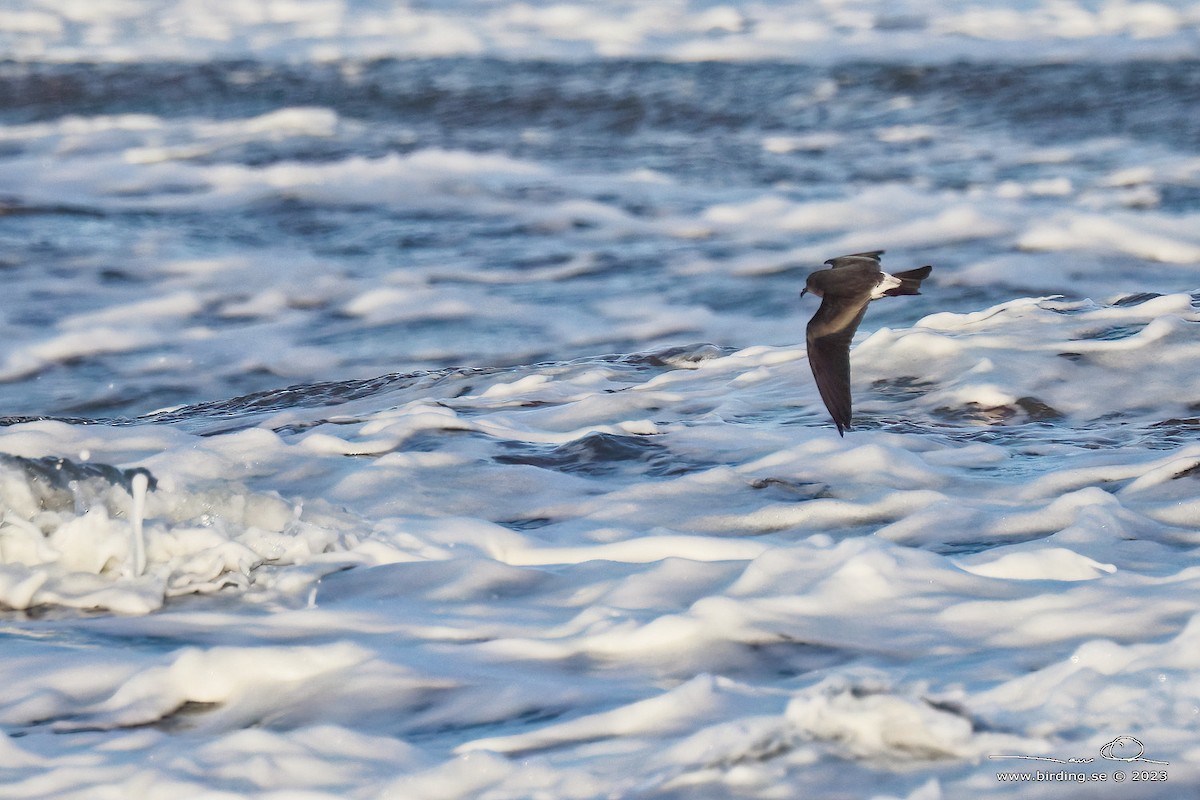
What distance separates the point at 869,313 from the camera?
7082 mm

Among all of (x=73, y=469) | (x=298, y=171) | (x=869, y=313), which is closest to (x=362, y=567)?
(x=73, y=469)

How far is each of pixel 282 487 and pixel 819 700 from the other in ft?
6.75

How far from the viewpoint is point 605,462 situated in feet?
14.1

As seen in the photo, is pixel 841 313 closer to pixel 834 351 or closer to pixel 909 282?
pixel 834 351

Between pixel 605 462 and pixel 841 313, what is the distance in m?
0.84

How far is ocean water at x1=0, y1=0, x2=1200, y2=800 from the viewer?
2.41 meters

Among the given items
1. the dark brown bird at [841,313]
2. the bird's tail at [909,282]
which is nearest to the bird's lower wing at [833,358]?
the dark brown bird at [841,313]

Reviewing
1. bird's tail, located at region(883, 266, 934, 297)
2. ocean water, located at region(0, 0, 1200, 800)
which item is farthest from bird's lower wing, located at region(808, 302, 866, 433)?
ocean water, located at region(0, 0, 1200, 800)

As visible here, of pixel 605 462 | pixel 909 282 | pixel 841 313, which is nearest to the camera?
pixel 841 313

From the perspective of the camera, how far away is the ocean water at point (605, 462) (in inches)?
95.0

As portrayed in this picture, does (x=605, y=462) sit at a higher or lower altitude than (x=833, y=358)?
lower

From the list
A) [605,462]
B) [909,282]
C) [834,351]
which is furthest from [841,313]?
[605,462]

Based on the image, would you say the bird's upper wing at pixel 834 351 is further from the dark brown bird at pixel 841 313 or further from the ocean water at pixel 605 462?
the ocean water at pixel 605 462

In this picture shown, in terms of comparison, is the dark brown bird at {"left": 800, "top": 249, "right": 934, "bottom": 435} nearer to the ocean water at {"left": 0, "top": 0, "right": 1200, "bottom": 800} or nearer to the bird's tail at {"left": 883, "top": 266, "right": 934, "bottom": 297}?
the bird's tail at {"left": 883, "top": 266, "right": 934, "bottom": 297}
